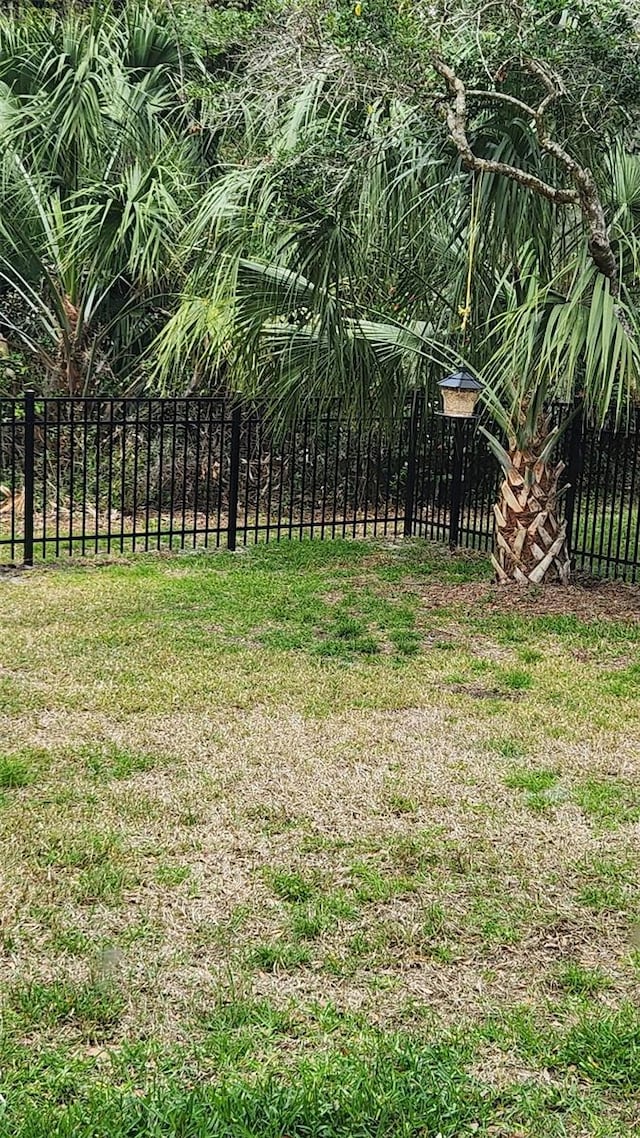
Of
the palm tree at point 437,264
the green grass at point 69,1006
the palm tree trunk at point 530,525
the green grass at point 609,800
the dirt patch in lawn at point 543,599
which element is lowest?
the green grass at point 69,1006

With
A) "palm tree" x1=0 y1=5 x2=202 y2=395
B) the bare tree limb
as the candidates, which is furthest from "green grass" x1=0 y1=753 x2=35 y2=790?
"palm tree" x1=0 y1=5 x2=202 y2=395

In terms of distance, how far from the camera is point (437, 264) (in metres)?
8.79

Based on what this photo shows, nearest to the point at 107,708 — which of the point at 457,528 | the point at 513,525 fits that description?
the point at 513,525

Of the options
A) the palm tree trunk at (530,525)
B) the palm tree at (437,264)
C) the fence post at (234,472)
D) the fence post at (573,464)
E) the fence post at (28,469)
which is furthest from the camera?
the fence post at (234,472)

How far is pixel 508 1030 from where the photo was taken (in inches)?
124

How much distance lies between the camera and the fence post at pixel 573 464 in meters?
9.30

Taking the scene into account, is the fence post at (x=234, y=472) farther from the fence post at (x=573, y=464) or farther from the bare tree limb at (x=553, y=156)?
the bare tree limb at (x=553, y=156)

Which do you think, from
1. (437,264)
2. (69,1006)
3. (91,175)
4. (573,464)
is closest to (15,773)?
(69,1006)

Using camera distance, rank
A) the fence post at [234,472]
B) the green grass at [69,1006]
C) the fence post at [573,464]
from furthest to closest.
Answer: the fence post at [234,472], the fence post at [573,464], the green grass at [69,1006]

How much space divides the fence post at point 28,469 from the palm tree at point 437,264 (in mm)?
1236

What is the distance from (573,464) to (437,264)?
2.00 meters

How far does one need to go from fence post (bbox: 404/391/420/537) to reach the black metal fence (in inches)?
0.6

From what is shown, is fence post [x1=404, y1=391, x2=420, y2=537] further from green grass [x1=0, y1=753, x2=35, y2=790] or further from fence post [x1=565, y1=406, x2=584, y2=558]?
green grass [x1=0, y1=753, x2=35, y2=790]

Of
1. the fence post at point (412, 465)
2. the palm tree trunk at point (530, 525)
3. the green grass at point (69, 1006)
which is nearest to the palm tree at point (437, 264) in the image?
the palm tree trunk at point (530, 525)
